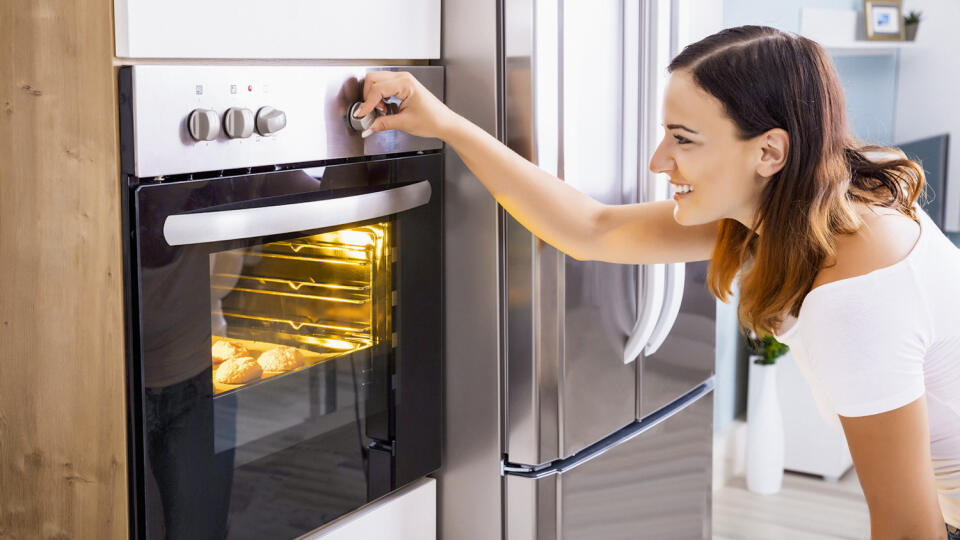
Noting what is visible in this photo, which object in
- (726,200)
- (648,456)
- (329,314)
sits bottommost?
(648,456)

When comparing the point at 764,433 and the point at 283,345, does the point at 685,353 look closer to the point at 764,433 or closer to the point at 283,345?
the point at 283,345

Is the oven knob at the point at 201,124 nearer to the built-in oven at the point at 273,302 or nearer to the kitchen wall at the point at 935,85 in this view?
the built-in oven at the point at 273,302

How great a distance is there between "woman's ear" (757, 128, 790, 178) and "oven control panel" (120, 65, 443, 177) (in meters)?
0.49

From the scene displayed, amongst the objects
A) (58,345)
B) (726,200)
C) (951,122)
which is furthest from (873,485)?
(951,122)

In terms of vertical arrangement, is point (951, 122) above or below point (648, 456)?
above

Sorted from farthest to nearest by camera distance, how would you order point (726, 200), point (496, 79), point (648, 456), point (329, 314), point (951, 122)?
point (951, 122), point (648, 456), point (496, 79), point (329, 314), point (726, 200)

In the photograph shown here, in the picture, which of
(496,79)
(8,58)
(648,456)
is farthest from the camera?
(648,456)

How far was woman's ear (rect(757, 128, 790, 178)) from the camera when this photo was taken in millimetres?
1123

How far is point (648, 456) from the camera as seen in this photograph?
181cm

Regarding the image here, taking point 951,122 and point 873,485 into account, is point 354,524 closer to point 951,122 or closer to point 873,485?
point 873,485

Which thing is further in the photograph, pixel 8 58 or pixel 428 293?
pixel 428 293

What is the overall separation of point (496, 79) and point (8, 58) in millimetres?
638

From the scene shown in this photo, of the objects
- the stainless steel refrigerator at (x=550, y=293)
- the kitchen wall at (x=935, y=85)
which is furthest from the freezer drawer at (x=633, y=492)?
the kitchen wall at (x=935, y=85)

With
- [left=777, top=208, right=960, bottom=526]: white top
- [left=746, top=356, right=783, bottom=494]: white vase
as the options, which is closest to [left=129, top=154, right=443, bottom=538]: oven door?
[left=777, top=208, right=960, bottom=526]: white top
